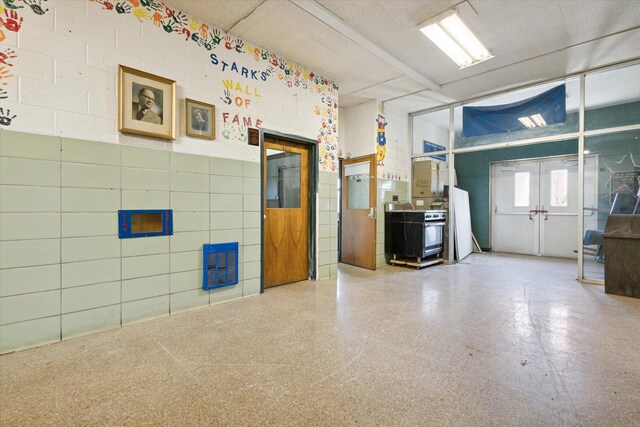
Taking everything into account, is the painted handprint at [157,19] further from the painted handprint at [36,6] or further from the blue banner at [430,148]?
the blue banner at [430,148]

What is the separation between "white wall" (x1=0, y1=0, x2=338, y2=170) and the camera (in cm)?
220

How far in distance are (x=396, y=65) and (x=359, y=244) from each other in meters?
2.87

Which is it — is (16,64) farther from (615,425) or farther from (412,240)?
(412,240)

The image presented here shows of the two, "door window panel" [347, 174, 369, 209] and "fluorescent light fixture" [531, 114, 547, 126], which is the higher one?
"fluorescent light fixture" [531, 114, 547, 126]

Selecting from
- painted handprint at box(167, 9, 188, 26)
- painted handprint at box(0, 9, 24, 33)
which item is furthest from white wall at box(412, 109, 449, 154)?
painted handprint at box(0, 9, 24, 33)

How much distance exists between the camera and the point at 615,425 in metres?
1.43

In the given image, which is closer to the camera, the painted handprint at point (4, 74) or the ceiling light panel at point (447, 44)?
the painted handprint at point (4, 74)

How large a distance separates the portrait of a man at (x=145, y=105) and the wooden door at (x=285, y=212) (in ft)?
4.24

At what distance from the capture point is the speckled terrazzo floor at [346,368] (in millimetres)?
1506

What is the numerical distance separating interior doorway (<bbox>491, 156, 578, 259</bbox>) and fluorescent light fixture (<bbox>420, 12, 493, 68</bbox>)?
424 centimetres

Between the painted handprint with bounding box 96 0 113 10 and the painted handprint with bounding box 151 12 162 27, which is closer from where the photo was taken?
the painted handprint with bounding box 96 0 113 10

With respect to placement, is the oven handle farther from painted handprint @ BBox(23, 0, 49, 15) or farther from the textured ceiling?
painted handprint @ BBox(23, 0, 49, 15)

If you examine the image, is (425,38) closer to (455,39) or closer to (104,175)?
(455,39)

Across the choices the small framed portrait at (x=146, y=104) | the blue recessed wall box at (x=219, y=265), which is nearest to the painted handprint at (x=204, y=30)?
the small framed portrait at (x=146, y=104)
